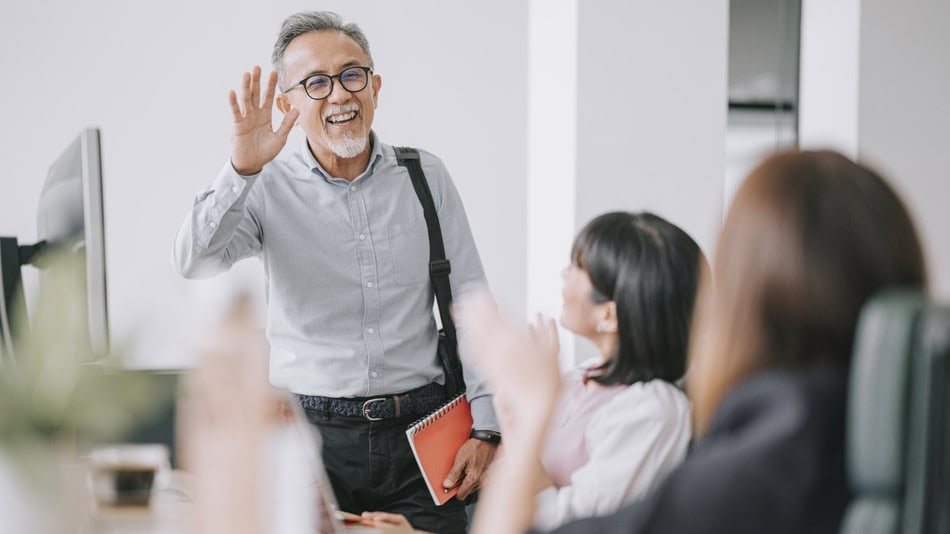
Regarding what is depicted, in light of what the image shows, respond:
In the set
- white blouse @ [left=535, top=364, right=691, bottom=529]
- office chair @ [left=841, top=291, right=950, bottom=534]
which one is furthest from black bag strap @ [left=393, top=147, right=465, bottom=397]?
office chair @ [left=841, top=291, right=950, bottom=534]

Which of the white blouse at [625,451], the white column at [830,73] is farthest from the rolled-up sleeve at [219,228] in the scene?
the white column at [830,73]

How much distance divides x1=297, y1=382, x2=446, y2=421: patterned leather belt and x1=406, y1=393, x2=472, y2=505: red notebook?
9cm

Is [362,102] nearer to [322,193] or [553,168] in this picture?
[322,193]

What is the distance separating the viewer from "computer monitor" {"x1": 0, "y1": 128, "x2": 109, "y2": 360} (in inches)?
51.1

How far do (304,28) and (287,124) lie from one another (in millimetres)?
336

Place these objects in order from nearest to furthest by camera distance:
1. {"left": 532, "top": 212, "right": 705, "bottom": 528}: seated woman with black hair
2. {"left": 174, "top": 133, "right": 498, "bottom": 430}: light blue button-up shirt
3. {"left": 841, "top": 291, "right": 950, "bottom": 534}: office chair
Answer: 1. {"left": 841, "top": 291, "right": 950, "bottom": 534}: office chair
2. {"left": 532, "top": 212, "right": 705, "bottom": 528}: seated woman with black hair
3. {"left": 174, "top": 133, "right": 498, "bottom": 430}: light blue button-up shirt

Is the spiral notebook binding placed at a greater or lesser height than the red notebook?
greater

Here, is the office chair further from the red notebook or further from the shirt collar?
the shirt collar

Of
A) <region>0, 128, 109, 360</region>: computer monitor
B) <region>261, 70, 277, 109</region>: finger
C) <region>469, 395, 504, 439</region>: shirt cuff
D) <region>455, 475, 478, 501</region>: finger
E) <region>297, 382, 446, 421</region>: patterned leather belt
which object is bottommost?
<region>455, 475, 478, 501</region>: finger

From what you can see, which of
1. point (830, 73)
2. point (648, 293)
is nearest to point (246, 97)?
point (648, 293)

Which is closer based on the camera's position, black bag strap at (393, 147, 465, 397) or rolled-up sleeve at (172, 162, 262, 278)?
rolled-up sleeve at (172, 162, 262, 278)

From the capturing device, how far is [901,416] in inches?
31.0

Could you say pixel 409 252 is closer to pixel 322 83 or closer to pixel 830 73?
pixel 322 83

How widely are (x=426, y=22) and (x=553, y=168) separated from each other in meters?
1.06
